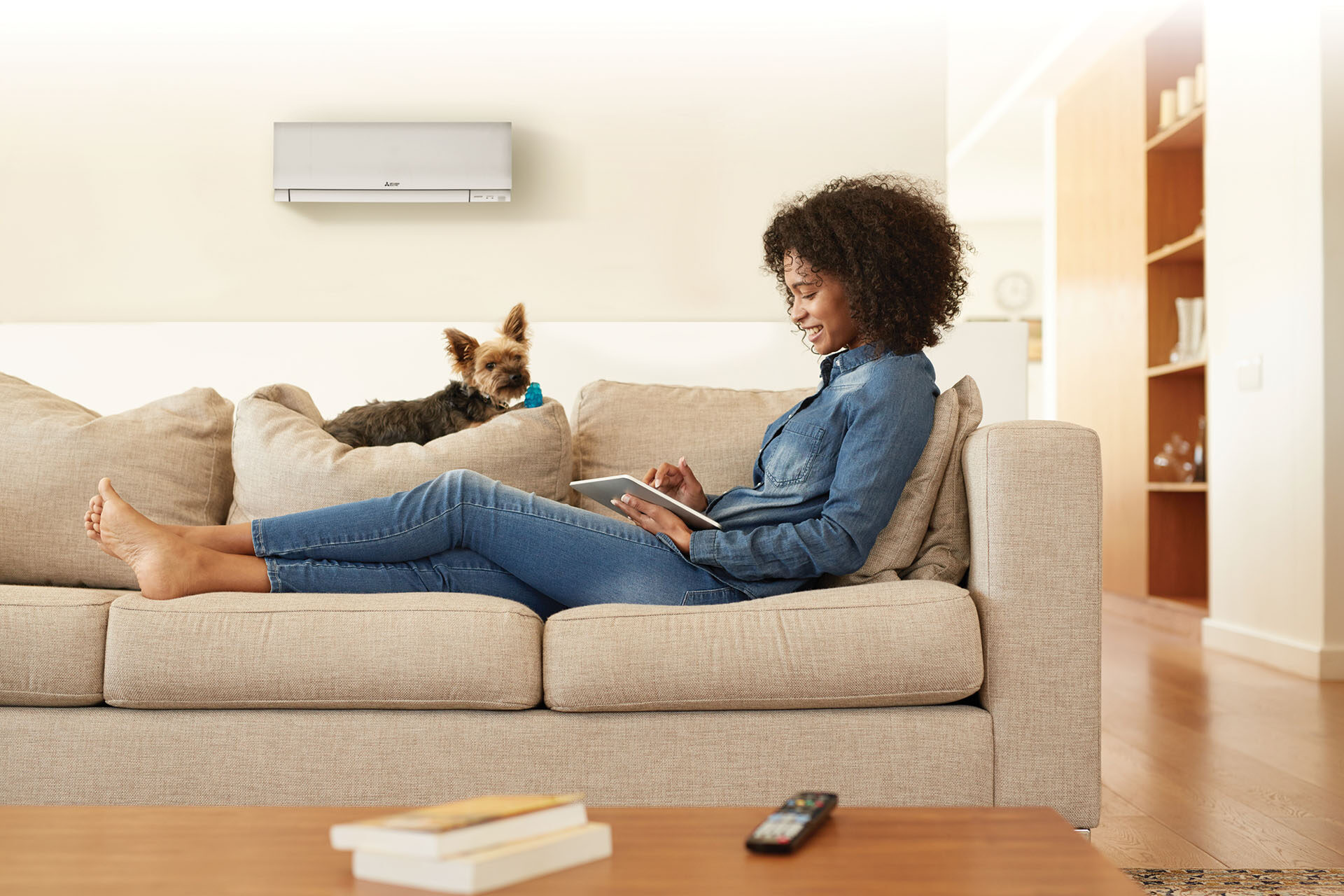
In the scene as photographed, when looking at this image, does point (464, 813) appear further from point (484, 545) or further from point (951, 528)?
point (951, 528)

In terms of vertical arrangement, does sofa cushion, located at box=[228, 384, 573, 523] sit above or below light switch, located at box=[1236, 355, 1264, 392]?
below

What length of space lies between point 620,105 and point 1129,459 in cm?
328

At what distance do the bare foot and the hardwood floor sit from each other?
60.9 inches

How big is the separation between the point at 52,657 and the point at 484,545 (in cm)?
68

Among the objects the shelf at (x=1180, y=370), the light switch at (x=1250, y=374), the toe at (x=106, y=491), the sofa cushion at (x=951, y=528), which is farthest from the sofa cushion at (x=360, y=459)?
the shelf at (x=1180, y=370)

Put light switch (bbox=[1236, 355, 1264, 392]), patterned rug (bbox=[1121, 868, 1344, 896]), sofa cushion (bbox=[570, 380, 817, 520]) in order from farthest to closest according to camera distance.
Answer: light switch (bbox=[1236, 355, 1264, 392])
sofa cushion (bbox=[570, 380, 817, 520])
patterned rug (bbox=[1121, 868, 1344, 896])

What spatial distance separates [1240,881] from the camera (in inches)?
65.7

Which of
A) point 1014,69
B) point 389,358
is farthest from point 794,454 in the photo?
point 1014,69

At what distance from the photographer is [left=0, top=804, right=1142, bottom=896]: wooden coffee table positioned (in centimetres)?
77

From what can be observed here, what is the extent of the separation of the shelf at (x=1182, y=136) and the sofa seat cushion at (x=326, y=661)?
14.4 ft

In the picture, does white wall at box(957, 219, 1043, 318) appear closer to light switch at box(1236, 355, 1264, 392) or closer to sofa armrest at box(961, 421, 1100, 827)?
light switch at box(1236, 355, 1264, 392)

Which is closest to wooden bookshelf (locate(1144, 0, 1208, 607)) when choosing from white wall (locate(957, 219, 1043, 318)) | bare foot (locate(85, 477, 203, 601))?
bare foot (locate(85, 477, 203, 601))

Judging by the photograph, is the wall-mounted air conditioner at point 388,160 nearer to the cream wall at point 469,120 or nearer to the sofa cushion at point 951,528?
the cream wall at point 469,120

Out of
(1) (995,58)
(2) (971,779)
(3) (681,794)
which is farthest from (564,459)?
(1) (995,58)
